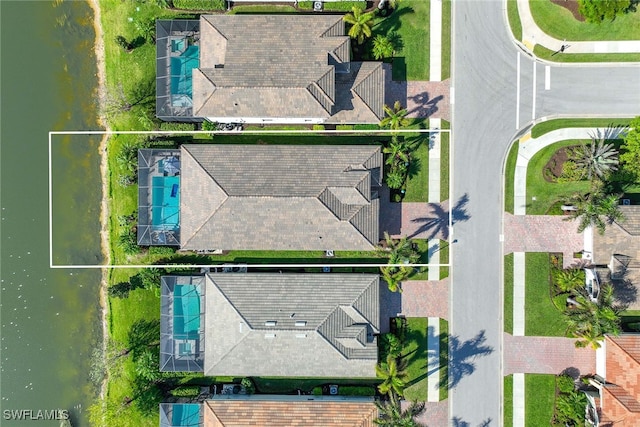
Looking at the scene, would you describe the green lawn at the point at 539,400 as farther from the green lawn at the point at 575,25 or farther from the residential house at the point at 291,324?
the green lawn at the point at 575,25

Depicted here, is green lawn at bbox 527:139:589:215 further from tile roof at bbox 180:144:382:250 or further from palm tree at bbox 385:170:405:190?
tile roof at bbox 180:144:382:250

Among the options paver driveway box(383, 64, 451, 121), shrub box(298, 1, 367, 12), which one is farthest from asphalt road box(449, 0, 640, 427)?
shrub box(298, 1, 367, 12)

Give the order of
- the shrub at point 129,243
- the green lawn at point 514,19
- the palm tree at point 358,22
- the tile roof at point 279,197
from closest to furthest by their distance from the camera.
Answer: the tile roof at point 279,197 < the palm tree at point 358,22 < the shrub at point 129,243 < the green lawn at point 514,19

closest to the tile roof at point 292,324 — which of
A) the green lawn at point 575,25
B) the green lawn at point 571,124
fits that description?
the green lawn at point 571,124

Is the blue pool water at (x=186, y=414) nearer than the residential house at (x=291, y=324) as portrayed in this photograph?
No

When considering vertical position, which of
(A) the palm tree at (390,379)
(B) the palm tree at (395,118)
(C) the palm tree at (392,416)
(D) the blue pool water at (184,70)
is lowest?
(C) the palm tree at (392,416)

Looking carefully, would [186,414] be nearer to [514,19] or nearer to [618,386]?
[618,386]
